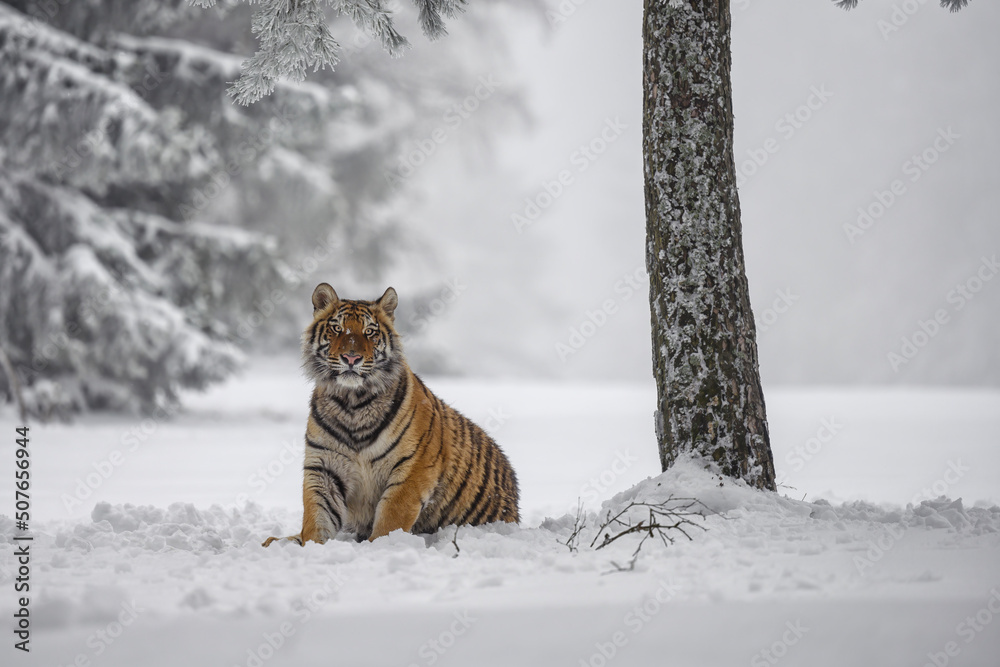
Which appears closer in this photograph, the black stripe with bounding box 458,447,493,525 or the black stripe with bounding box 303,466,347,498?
the black stripe with bounding box 303,466,347,498

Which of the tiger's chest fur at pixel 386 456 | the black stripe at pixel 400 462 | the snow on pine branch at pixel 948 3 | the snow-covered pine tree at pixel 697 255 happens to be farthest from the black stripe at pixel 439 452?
the snow on pine branch at pixel 948 3

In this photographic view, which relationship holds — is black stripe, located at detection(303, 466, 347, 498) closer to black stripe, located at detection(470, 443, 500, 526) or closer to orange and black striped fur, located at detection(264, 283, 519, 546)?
orange and black striped fur, located at detection(264, 283, 519, 546)

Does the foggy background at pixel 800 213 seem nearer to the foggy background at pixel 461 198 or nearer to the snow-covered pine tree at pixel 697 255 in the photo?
the foggy background at pixel 461 198

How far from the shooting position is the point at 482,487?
4645mm

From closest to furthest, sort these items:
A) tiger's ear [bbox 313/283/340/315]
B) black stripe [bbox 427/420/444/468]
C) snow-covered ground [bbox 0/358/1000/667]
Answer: snow-covered ground [bbox 0/358/1000/667] → black stripe [bbox 427/420/444/468] → tiger's ear [bbox 313/283/340/315]

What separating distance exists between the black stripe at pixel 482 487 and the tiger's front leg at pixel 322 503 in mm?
623

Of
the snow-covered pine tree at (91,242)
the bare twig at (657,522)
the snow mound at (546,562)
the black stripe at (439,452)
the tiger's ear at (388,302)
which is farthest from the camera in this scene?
the snow-covered pine tree at (91,242)

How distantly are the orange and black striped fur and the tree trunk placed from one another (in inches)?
49.7

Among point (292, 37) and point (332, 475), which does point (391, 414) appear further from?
point (292, 37)

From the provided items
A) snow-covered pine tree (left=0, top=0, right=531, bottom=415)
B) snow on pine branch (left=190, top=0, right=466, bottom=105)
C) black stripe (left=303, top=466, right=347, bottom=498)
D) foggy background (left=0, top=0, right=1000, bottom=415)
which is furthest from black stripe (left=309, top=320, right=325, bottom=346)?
snow-covered pine tree (left=0, top=0, right=531, bottom=415)

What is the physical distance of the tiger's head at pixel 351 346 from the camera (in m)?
4.17

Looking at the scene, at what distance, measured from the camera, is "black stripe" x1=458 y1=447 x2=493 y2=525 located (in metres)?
4.53

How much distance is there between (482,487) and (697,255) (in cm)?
163

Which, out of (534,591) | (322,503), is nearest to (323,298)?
(322,503)
